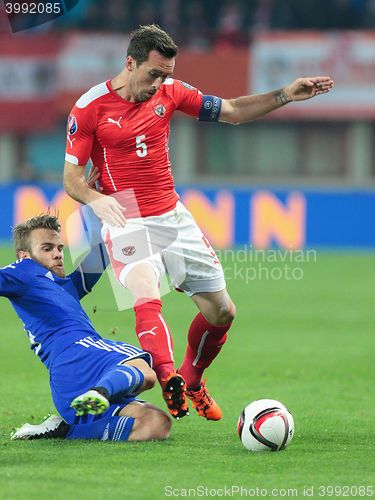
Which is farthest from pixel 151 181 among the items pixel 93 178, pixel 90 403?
pixel 90 403

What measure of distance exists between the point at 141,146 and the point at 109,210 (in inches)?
26.4

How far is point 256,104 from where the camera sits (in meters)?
6.59

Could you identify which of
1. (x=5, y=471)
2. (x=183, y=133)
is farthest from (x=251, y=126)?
(x=5, y=471)

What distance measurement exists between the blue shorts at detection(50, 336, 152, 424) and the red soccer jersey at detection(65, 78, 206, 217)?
3.16ft

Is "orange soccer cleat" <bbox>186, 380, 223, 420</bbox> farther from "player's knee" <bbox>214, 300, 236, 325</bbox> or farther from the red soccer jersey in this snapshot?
the red soccer jersey

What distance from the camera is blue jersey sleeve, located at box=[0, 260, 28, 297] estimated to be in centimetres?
550

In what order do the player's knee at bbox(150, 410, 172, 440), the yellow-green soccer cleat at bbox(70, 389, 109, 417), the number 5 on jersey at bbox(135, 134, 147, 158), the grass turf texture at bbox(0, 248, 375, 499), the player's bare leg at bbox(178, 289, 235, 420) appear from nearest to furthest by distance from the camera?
the grass turf texture at bbox(0, 248, 375, 499) < the yellow-green soccer cleat at bbox(70, 389, 109, 417) < the player's knee at bbox(150, 410, 172, 440) < the number 5 on jersey at bbox(135, 134, 147, 158) < the player's bare leg at bbox(178, 289, 235, 420)

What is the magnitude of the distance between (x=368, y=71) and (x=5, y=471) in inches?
726

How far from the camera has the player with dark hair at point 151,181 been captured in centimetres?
605

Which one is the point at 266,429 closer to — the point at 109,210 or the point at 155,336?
the point at 155,336

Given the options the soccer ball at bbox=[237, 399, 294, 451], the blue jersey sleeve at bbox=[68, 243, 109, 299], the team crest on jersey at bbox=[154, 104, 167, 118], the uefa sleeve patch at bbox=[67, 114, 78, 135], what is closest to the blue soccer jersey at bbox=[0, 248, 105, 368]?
the blue jersey sleeve at bbox=[68, 243, 109, 299]

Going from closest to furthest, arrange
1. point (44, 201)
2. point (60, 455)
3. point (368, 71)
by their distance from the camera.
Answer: point (60, 455)
point (44, 201)
point (368, 71)

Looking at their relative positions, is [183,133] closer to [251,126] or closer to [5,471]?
[251,126]

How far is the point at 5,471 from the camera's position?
491 cm
